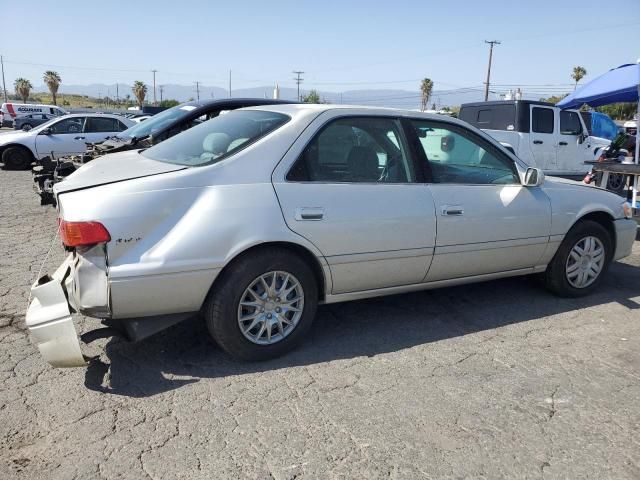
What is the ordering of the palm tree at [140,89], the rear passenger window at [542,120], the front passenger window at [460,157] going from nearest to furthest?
the front passenger window at [460,157] → the rear passenger window at [542,120] → the palm tree at [140,89]

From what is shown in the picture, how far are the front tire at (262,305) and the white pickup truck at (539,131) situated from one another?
335 inches

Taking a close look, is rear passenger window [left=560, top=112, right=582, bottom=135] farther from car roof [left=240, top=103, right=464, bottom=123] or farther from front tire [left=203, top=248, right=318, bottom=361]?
front tire [left=203, top=248, right=318, bottom=361]

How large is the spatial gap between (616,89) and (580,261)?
5.06m

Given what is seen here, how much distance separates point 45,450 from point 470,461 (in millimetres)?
2035

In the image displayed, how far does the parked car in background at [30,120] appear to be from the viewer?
106ft

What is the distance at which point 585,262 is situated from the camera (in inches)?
192

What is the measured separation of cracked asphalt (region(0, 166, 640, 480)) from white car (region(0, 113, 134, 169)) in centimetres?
1030

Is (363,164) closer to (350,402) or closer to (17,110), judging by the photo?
(350,402)

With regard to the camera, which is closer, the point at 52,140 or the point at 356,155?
the point at 356,155

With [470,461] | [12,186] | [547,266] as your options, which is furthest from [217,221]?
[12,186]

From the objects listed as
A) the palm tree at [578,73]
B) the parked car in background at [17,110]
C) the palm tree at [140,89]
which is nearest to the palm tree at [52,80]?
the palm tree at [140,89]

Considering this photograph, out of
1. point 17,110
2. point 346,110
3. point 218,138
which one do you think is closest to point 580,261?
point 346,110

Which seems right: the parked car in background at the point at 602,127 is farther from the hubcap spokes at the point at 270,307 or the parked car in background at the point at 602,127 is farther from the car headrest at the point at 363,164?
the hubcap spokes at the point at 270,307

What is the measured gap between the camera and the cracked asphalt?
2512 millimetres
